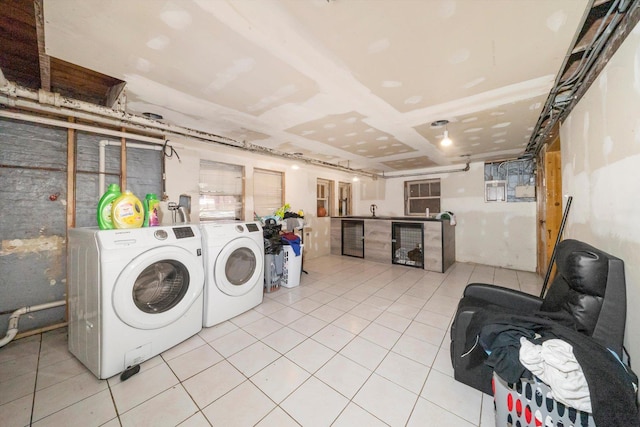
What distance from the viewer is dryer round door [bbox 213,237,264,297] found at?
2338 mm

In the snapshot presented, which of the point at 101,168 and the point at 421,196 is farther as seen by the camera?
the point at 421,196

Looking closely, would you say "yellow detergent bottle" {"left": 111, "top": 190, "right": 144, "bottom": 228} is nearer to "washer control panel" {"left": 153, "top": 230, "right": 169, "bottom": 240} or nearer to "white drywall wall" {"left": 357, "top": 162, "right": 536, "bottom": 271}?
"washer control panel" {"left": 153, "top": 230, "right": 169, "bottom": 240}

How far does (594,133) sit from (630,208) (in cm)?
81

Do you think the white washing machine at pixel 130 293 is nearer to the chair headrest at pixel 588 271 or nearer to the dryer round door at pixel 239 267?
the dryer round door at pixel 239 267

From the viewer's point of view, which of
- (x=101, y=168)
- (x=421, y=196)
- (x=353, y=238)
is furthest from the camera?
(x=421, y=196)

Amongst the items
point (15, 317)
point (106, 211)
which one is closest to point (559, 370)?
point (106, 211)

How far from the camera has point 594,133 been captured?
5.55 ft

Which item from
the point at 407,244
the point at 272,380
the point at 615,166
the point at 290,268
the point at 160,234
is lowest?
the point at 272,380

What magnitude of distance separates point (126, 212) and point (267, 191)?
115 inches

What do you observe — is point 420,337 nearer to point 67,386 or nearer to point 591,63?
point 591,63

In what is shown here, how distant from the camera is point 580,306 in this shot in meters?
1.26

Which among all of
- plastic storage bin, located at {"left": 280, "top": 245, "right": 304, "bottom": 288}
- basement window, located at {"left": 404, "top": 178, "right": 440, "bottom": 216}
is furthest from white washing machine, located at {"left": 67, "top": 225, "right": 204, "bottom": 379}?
basement window, located at {"left": 404, "top": 178, "right": 440, "bottom": 216}

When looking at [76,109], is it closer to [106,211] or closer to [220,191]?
[106,211]

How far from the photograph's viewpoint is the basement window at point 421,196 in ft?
19.0
